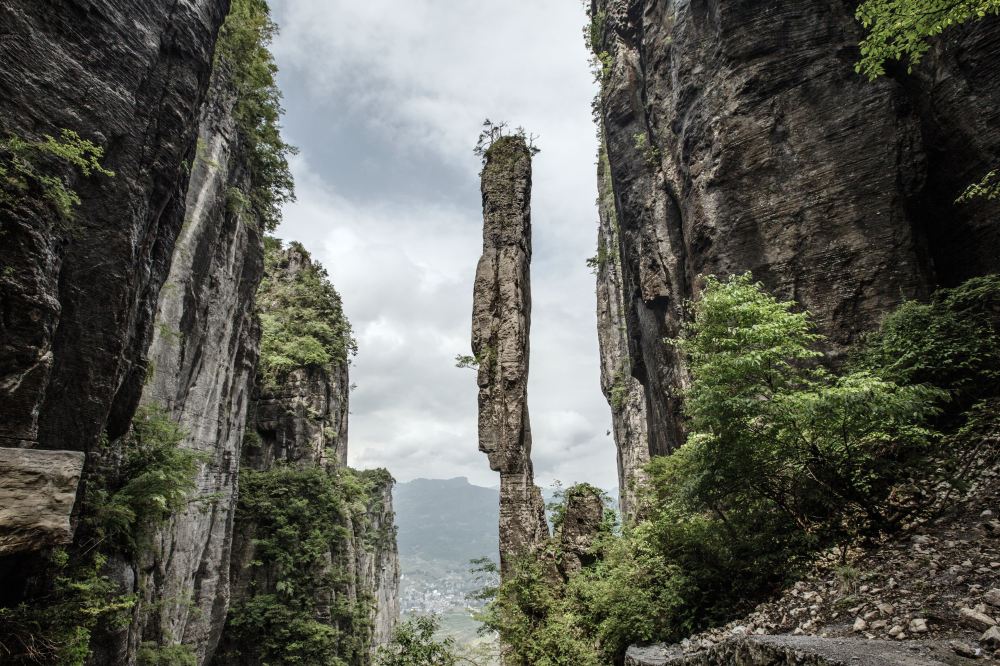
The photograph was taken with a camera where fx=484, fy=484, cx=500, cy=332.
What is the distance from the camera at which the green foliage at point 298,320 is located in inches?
1043

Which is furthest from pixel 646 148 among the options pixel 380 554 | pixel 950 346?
pixel 380 554

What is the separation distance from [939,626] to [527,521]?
12664 mm

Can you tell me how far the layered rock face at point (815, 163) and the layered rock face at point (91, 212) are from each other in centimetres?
1364

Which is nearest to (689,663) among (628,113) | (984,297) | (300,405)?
(984,297)

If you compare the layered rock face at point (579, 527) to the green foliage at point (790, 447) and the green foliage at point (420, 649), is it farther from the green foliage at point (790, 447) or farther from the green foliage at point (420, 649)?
the green foliage at point (790, 447)

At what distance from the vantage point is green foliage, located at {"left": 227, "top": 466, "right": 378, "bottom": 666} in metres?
19.1

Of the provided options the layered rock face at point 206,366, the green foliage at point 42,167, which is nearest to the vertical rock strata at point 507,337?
the layered rock face at point 206,366

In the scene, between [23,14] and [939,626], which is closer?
[939,626]

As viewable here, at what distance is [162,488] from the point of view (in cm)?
1041

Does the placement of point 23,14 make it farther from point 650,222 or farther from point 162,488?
point 650,222

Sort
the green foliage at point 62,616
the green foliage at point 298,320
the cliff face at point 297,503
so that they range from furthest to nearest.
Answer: the green foliage at point 298,320 → the cliff face at point 297,503 → the green foliage at point 62,616

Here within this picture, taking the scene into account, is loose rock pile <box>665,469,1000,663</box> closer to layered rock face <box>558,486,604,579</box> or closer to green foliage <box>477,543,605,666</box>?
green foliage <box>477,543,605,666</box>

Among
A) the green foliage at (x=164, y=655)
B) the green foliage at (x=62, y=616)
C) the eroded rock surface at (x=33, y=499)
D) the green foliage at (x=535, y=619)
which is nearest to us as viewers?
the eroded rock surface at (x=33, y=499)

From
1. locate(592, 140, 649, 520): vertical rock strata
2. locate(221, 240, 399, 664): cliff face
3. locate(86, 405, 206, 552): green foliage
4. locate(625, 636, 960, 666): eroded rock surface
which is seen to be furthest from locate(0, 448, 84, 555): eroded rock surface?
locate(592, 140, 649, 520): vertical rock strata
